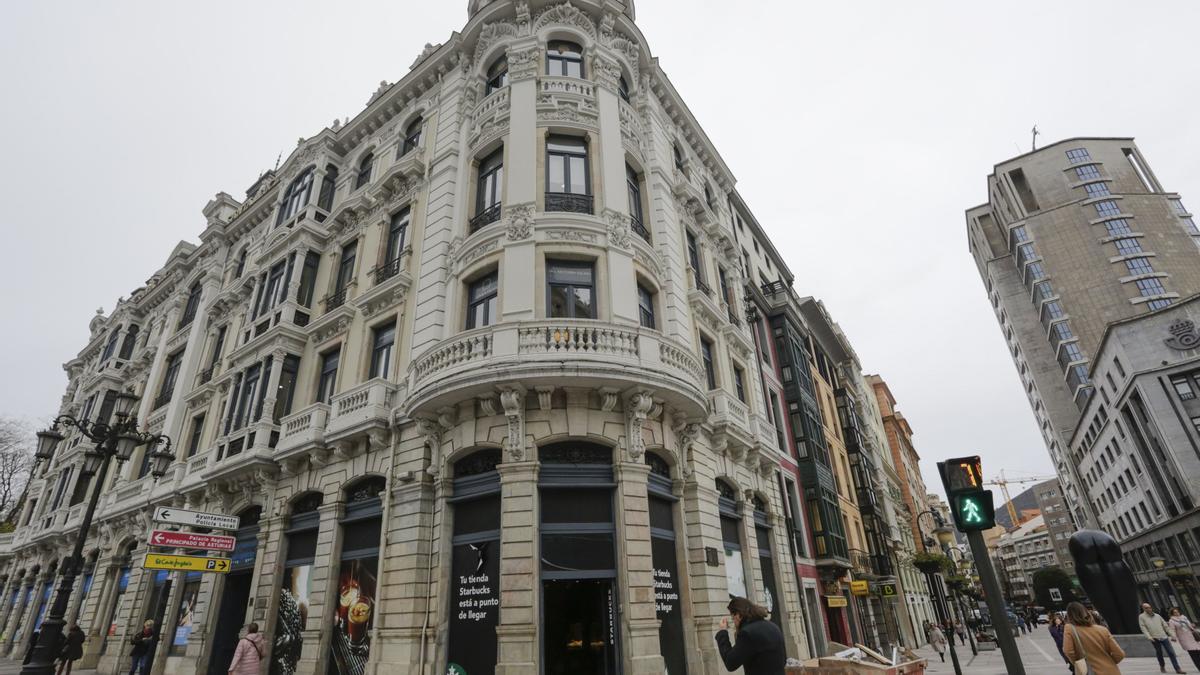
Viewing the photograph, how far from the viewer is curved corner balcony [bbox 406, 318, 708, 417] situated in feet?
37.5

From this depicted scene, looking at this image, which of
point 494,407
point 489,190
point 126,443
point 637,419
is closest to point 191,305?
point 126,443

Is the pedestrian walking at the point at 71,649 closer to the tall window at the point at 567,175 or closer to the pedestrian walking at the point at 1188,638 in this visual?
the tall window at the point at 567,175

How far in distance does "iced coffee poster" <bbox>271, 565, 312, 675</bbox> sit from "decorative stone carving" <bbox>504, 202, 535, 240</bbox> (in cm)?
1026

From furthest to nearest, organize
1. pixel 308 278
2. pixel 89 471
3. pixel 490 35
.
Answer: pixel 308 278 < pixel 490 35 < pixel 89 471

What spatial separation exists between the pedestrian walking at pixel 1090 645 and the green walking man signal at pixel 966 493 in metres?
2.96

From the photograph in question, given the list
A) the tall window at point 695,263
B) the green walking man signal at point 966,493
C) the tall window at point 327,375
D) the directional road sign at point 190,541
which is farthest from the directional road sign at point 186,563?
the tall window at point 695,263

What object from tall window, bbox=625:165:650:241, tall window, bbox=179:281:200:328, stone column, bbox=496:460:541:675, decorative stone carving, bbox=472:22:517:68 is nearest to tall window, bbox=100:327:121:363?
tall window, bbox=179:281:200:328

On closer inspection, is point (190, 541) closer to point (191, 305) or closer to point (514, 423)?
point (514, 423)

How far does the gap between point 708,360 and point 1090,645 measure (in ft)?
40.8

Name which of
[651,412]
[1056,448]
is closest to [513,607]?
[651,412]

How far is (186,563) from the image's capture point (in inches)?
503

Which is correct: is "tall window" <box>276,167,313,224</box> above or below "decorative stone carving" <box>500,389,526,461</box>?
above

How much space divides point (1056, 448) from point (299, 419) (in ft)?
322

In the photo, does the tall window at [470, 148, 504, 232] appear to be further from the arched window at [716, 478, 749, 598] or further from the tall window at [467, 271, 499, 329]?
the arched window at [716, 478, 749, 598]
